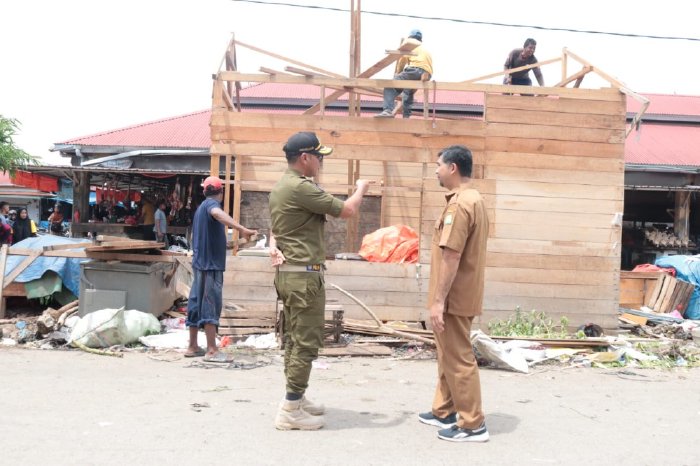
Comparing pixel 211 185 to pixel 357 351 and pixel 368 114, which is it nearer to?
pixel 357 351

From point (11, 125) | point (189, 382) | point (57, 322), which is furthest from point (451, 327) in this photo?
point (11, 125)

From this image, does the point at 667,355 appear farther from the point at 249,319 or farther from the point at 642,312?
the point at 249,319

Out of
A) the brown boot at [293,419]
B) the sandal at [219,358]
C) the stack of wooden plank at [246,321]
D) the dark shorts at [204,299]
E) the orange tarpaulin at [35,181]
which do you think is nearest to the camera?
the brown boot at [293,419]

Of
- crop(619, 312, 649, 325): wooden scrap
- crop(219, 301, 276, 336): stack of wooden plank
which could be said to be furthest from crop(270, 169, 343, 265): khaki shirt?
crop(619, 312, 649, 325): wooden scrap

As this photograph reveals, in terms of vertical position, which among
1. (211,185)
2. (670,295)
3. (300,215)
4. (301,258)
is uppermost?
(211,185)

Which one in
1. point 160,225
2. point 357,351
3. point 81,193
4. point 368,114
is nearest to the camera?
point 357,351

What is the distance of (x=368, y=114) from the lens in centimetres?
1559

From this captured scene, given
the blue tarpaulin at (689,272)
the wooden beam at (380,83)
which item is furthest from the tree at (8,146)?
the blue tarpaulin at (689,272)

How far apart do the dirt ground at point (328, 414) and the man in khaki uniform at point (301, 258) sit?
27 centimetres

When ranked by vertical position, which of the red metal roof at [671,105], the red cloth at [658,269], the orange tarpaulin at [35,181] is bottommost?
the red cloth at [658,269]

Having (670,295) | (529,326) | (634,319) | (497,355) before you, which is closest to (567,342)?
(529,326)

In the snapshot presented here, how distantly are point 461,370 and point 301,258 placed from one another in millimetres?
1297

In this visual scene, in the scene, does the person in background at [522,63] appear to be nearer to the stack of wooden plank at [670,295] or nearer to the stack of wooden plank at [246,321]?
Result: the stack of wooden plank at [670,295]

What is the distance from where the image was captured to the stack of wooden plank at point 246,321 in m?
7.37
